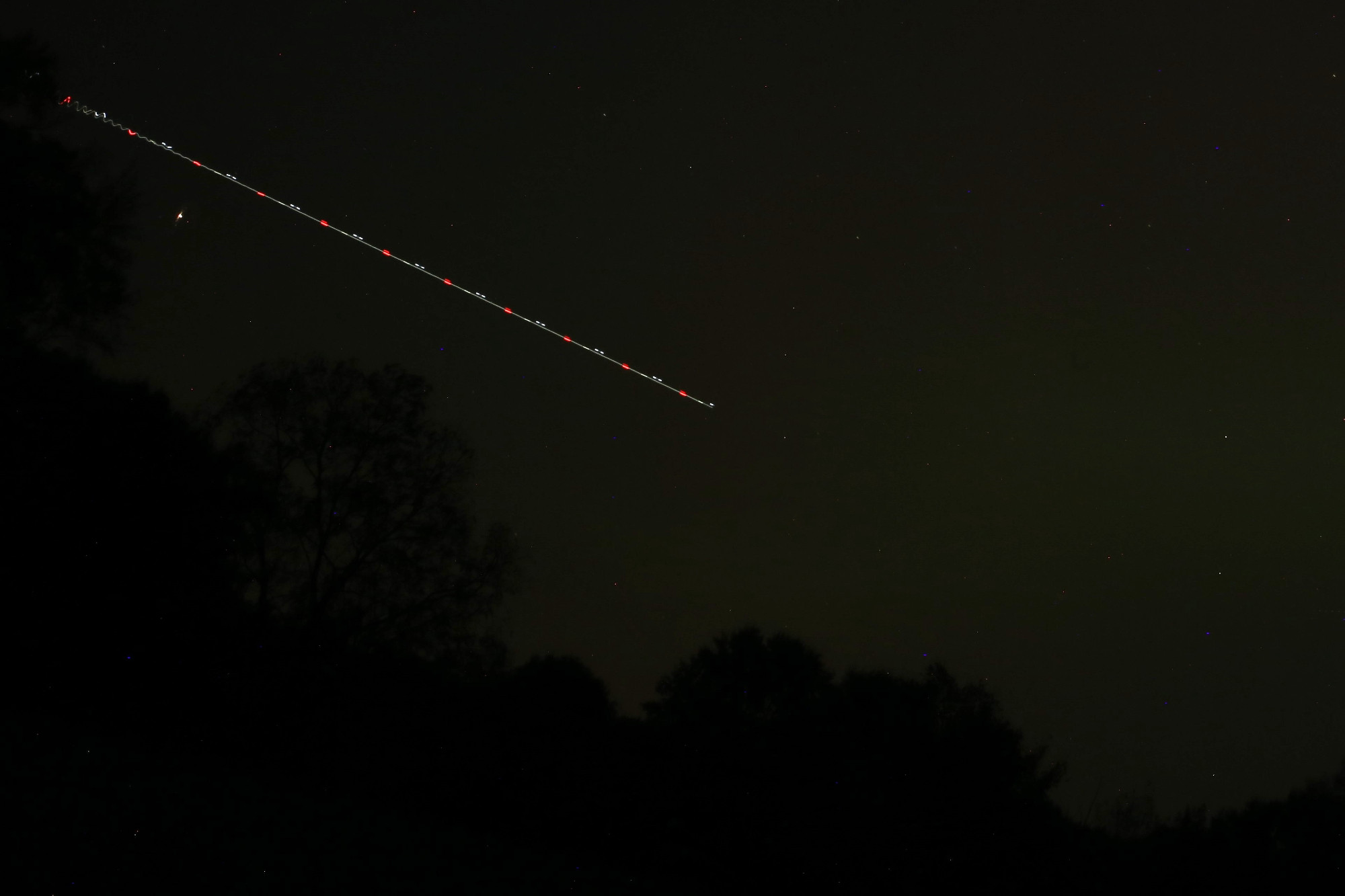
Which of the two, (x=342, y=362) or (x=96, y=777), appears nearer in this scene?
(x=96, y=777)

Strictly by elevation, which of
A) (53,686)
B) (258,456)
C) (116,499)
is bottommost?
(53,686)

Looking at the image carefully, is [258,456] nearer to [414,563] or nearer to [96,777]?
[414,563]

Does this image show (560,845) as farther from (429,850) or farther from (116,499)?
(116,499)

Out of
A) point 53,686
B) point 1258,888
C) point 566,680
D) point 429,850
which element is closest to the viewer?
point 429,850

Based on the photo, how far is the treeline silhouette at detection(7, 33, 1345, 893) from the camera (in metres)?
9.73

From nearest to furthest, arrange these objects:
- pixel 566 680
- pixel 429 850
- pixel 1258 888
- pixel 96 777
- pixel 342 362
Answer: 1. pixel 96 777
2. pixel 429 850
3. pixel 1258 888
4. pixel 566 680
5. pixel 342 362

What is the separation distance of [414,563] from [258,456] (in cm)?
282

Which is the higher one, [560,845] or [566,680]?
[566,680]

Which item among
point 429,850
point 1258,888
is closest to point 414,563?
point 429,850

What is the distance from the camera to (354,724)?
11109 millimetres

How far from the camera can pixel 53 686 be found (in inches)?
378

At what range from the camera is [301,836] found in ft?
21.1

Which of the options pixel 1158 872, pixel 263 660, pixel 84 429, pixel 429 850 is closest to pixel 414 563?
pixel 263 660

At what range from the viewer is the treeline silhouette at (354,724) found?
9734mm
